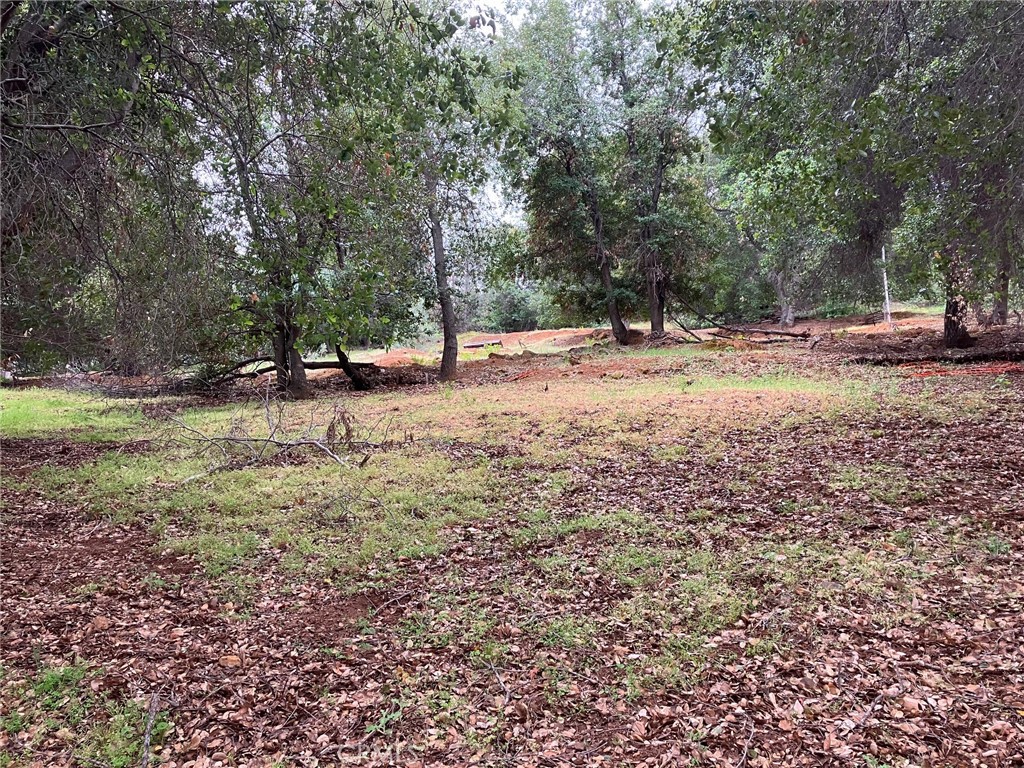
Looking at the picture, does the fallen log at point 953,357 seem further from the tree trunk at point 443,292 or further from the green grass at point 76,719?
the green grass at point 76,719

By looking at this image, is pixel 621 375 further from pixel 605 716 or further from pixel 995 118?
pixel 605 716

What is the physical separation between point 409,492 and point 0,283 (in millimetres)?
5140

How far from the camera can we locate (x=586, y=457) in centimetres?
688

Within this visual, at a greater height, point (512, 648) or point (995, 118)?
Answer: point (995, 118)

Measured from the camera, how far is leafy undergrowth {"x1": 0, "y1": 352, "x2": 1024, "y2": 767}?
2.61 meters

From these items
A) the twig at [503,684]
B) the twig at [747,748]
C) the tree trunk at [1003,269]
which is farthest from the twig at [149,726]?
the tree trunk at [1003,269]

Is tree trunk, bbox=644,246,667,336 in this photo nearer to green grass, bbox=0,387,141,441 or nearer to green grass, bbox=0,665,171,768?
green grass, bbox=0,387,141,441

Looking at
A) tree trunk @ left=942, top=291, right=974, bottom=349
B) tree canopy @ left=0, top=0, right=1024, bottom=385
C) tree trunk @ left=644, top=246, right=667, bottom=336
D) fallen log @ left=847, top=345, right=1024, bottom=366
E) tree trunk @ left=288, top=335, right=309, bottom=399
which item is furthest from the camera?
tree trunk @ left=644, top=246, right=667, bottom=336

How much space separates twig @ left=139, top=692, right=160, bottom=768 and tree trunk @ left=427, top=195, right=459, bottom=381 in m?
13.3

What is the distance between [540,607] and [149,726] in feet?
6.68

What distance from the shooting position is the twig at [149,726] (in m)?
2.52

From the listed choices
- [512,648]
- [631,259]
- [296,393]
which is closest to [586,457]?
[512,648]

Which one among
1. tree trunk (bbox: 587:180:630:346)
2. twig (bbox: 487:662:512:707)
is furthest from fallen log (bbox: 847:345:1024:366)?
twig (bbox: 487:662:512:707)

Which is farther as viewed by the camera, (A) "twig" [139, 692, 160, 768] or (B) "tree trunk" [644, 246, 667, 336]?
(B) "tree trunk" [644, 246, 667, 336]
